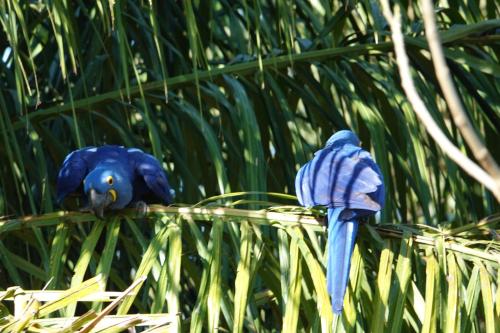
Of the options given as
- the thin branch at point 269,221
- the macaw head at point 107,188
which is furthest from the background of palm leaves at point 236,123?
the macaw head at point 107,188

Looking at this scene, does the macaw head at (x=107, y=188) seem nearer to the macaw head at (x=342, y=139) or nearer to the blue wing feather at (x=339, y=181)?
the blue wing feather at (x=339, y=181)

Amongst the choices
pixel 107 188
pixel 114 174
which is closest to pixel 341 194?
pixel 107 188

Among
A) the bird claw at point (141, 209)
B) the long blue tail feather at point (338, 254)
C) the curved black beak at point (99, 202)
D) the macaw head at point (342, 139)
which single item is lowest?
the long blue tail feather at point (338, 254)

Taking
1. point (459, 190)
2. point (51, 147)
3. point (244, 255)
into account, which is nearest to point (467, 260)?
point (244, 255)

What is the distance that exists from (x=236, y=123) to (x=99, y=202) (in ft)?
2.23

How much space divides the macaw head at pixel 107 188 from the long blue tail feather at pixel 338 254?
2.66 feet

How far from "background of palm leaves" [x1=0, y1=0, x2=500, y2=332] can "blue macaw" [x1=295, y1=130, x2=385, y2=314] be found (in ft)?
0.31

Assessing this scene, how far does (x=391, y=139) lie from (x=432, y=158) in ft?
1.23

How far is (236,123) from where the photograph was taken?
141 inches

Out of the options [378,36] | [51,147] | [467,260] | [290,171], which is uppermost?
[378,36]

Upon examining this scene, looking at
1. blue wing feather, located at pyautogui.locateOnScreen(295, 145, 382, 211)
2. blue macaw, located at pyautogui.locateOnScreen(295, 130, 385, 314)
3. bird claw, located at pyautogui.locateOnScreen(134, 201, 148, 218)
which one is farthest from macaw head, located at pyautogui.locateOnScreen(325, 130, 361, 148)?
bird claw, located at pyautogui.locateOnScreen(134, 201, 148, 218)

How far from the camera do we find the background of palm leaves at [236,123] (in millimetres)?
2898

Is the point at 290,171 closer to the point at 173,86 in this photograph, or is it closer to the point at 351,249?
the point at 173,86

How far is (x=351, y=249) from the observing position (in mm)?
2645
